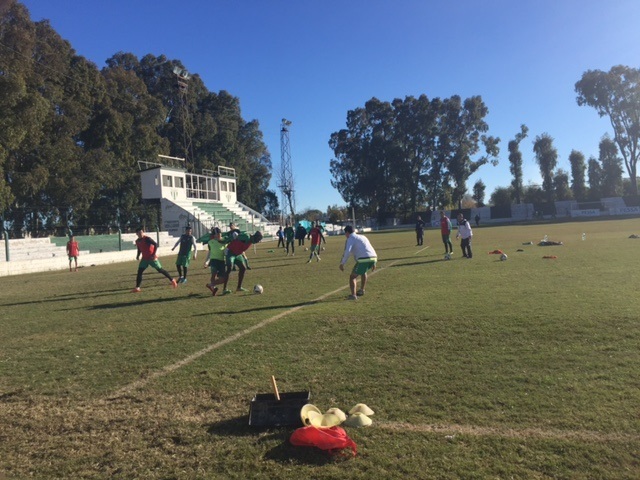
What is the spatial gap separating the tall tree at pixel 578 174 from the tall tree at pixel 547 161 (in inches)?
132

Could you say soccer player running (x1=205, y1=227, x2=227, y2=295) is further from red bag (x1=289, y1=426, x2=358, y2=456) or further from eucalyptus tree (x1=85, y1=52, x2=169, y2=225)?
eucalyptus tree (x1=85, y1=52, x2=169, y2=225)

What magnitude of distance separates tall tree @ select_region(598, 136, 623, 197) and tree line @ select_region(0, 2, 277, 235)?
62968 millimetres

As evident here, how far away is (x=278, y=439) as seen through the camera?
3924mm

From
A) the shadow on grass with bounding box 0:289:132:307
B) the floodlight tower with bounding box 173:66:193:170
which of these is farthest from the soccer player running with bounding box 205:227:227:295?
→ the floodlight tower with bounding box 173:66:193:170

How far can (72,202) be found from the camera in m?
38.2

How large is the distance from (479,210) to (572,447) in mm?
76178

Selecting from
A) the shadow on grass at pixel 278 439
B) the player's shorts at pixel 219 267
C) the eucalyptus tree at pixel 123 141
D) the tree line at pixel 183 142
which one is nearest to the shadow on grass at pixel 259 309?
the player's shorts at pixel 219 267

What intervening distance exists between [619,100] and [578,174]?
13.6m

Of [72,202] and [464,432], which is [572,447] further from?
[72,202]

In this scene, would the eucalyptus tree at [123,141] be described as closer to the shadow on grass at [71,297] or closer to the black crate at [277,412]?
the shadow on grass at [71,297]

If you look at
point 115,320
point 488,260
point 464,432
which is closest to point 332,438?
point 464,432

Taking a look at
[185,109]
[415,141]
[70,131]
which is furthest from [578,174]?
[70,131]

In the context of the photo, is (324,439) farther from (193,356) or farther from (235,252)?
(235,252)

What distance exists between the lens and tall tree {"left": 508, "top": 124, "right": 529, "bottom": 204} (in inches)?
3150
